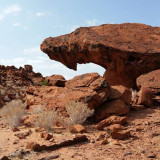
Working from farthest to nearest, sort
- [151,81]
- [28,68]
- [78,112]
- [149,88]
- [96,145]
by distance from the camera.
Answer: [28,68] → [151,81] → [149,88] → [78,112] → [96,145]

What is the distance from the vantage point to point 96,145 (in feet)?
17.1

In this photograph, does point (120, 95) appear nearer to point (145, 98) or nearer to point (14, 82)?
point (145, 98)

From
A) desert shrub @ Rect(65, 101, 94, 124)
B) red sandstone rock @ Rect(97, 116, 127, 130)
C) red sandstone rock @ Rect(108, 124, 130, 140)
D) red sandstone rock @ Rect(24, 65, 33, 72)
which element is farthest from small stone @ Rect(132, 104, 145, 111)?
red sandstone rock @ Rect(24, 65, 33, 72)

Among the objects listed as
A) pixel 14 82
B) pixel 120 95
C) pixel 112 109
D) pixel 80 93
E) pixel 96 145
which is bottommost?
pixel 96 145

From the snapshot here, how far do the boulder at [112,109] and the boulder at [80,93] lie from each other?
0.73ft

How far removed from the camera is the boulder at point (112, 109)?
761 cm

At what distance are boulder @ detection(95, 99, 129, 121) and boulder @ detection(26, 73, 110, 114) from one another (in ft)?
0.73

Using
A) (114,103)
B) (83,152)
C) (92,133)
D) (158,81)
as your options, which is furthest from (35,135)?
(158,81)

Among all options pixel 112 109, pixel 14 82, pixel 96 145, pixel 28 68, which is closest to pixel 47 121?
pixel 96 145

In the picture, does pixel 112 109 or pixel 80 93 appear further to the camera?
pixel 80 93

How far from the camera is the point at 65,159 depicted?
4.47 metres

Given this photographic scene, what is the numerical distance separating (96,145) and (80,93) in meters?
2.99

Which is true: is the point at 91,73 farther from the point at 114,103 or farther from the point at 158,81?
the point at 158,81

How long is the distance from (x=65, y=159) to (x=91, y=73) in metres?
4.61
